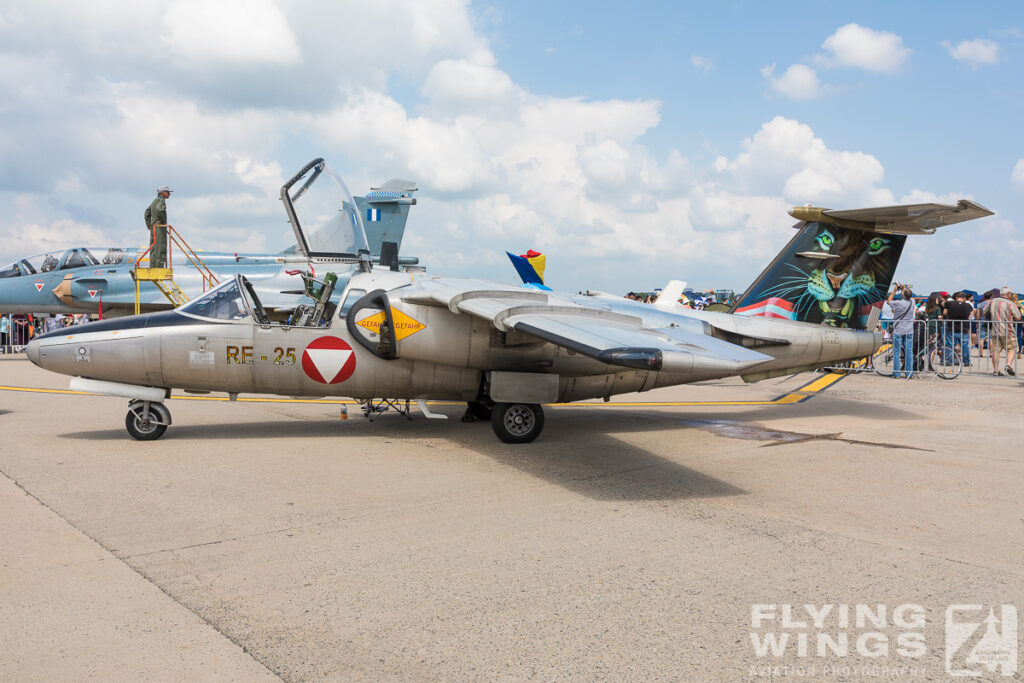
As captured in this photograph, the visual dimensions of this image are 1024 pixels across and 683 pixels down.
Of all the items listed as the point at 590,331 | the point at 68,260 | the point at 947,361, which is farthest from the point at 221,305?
the point at 947,361

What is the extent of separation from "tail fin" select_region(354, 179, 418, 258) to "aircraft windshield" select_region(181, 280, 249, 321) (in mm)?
17411

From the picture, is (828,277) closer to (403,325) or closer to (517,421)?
(517,421)

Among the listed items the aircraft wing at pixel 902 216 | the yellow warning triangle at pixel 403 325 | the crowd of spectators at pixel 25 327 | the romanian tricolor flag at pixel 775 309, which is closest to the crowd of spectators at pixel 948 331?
the aircraft wing at pixel 902 216

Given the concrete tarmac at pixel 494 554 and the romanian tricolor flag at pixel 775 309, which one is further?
the romanian tricolor flag at pixel 775 309

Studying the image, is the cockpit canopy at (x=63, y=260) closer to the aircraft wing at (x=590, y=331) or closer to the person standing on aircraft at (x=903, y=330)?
the aircraft wing at (x=590, y=331)

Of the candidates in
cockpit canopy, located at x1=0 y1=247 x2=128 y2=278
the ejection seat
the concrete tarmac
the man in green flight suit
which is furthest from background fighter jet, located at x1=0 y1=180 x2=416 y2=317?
the concrete tarmac

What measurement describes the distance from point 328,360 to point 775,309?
6.77m

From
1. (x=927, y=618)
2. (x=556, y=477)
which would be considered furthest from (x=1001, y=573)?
(x=556, y=477)

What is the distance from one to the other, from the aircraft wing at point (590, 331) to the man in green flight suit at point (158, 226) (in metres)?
9.27

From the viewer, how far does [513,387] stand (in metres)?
8.63

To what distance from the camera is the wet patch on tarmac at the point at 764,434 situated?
357 inches

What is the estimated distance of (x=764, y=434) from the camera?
9.83 meters

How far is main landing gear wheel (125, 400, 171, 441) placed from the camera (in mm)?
8547

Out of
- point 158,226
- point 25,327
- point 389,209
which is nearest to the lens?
point 158,226
